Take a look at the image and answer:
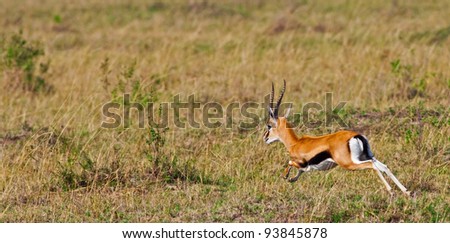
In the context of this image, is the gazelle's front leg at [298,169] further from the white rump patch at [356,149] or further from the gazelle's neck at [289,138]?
the white rump patch at [356,149]

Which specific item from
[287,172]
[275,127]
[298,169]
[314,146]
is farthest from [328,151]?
[275,127]

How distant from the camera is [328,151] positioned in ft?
19.3

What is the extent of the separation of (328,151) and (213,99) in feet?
13.2

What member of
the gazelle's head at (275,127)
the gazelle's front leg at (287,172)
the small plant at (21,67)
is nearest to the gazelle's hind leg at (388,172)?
the gazelle's front leg at (287,172)

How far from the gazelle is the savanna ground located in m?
0.22

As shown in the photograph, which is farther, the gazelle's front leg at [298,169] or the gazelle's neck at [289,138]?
the gazelle's neck at [289,138]

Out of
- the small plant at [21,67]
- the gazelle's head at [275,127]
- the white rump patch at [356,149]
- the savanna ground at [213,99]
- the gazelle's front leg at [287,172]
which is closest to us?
the white rump patch at [356,149]

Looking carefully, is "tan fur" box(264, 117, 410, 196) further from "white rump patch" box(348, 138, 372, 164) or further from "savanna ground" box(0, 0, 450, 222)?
"savanna ground" box(0, 0, 450, 222)

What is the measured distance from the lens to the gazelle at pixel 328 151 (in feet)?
18.7

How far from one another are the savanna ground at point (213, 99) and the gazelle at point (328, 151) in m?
0.22

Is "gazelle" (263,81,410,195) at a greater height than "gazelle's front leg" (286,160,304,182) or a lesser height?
greater

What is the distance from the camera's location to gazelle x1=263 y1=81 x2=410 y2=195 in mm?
5703

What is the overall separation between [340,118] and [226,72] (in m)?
2.71

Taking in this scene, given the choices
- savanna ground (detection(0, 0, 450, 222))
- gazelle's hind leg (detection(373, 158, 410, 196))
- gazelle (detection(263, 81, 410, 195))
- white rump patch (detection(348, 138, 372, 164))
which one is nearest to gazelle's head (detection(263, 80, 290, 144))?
gazelle (detection(263, 81, 410, 195))
